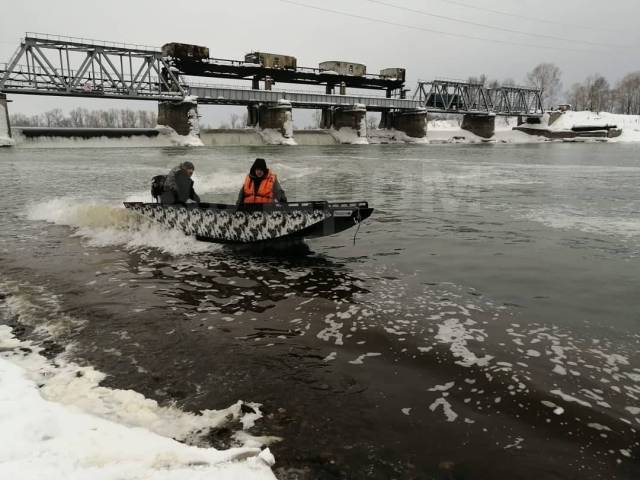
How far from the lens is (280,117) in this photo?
212 feet

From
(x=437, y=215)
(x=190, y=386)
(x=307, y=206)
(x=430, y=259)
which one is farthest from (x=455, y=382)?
(x=437, y=215)

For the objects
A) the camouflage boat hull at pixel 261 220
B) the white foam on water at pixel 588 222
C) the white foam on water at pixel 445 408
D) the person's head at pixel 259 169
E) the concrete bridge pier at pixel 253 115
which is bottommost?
the white foam on water at pixel 445 408

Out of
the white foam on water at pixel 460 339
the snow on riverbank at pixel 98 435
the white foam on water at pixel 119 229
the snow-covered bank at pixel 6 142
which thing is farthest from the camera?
the snow-covered bank at pixel 6 142

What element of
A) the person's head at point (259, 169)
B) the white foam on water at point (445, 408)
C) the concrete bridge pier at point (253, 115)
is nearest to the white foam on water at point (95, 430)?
the white foam on water at point (445, 408)

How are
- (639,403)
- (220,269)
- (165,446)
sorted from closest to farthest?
(165,446) → (639,403) → (220,269)

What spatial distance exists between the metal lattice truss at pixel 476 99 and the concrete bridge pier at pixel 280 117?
1255 inches

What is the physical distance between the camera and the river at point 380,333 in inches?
140

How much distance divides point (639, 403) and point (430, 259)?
16.2 ft

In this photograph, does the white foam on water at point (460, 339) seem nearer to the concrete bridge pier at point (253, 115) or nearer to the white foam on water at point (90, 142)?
the white foam on water at point (90, 142)

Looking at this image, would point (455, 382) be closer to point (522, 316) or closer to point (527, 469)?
point (527, 469)

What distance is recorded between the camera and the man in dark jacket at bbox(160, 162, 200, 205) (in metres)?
10.3

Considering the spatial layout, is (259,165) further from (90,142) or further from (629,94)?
(629,94)

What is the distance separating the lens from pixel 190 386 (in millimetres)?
4309

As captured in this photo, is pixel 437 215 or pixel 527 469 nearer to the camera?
pixel 527 469
